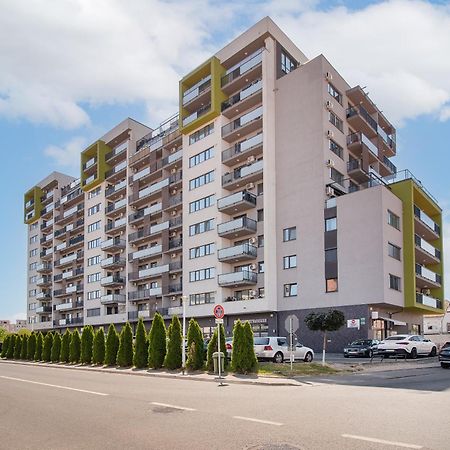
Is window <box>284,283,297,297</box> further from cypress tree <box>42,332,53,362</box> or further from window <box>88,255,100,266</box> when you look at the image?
window <box>88,255,100,266</box>

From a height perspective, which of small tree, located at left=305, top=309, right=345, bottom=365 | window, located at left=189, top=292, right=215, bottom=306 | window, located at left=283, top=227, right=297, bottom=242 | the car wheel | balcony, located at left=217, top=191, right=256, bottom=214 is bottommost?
the car wheel

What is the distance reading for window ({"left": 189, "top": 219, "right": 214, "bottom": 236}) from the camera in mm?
51900

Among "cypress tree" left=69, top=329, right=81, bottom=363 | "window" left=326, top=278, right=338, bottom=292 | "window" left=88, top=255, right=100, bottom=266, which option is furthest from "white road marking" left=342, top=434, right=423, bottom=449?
"window" left=88, top=255, right=100, bottom=266

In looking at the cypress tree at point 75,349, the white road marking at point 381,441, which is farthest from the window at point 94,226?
the white road marking at point 381,441

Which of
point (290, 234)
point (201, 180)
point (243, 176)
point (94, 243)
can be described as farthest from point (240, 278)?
point (94, 243)

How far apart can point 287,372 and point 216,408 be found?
11467mm

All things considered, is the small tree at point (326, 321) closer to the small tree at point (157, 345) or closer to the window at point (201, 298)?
the small tree at point (157, 345)

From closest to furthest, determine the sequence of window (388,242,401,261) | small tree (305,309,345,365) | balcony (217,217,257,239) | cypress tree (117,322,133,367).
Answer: small tree (305,309,345,365), cypress tree (117,322,133,367), window (388,242,401,261), balcony (217,217,257,239)

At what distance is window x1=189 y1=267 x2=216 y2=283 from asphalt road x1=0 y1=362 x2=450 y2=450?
33595 mm

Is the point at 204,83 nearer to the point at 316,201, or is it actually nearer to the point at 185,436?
the point at 316,201

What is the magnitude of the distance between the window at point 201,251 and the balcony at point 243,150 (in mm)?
8431

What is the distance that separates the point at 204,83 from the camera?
181ft

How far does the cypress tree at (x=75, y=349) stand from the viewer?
1404 inches

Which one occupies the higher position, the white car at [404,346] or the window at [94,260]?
the window at [94,260]
